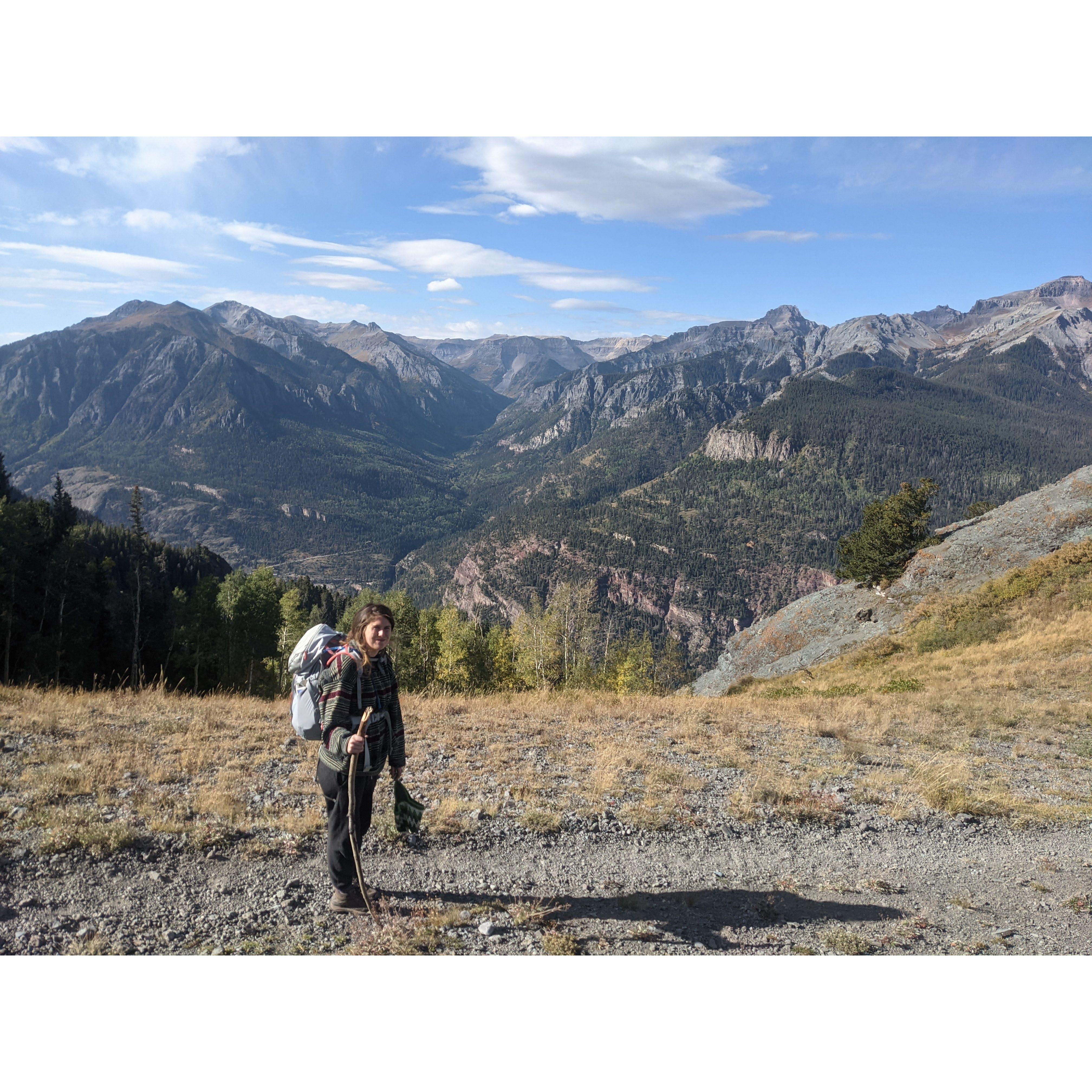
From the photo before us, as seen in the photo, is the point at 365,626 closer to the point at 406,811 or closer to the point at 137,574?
the point at 406,811

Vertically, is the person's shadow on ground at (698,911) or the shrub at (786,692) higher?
the person's shadow on ground at (698,911)

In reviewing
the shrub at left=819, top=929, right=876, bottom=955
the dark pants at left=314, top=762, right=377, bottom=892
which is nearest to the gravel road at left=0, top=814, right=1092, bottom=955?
the shrub at left=819, top=929, right=876, bottom=955

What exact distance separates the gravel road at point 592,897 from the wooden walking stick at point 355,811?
0.17m

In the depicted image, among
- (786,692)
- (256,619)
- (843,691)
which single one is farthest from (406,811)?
(256,619)

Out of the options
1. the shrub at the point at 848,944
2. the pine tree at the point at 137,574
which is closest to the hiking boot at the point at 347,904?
the shrub at the point at 848,944

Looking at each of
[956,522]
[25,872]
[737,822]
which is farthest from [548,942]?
[956,522]

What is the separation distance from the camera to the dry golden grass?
267 inches

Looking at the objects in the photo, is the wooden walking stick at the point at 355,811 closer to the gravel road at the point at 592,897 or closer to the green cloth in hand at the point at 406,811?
the gravel road at the point at 592,897

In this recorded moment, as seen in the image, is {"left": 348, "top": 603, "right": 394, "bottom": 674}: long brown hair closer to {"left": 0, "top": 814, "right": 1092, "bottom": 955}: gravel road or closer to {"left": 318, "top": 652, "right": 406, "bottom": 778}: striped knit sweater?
{"left": 318, "top": 652, "right": 406, "bottom": 778}: striped knit sweater

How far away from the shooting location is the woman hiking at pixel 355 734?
4824mm

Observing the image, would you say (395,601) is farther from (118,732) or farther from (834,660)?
(118,732)

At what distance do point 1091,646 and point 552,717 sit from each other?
58.1ft

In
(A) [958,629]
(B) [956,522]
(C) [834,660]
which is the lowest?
(C) [834,660]

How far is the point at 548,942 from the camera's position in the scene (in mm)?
4723
